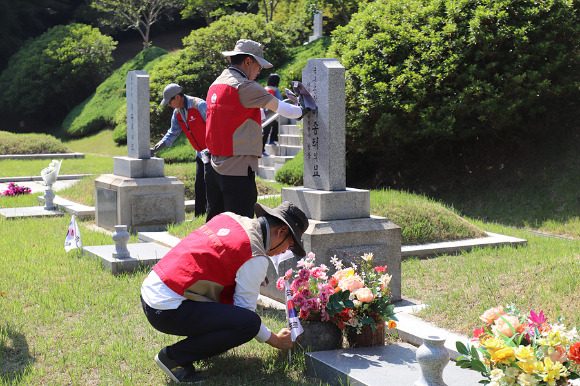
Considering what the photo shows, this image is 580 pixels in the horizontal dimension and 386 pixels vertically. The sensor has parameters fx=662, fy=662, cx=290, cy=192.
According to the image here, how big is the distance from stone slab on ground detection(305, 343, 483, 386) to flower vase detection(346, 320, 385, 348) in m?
0.05

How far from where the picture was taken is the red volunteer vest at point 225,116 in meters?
5.21

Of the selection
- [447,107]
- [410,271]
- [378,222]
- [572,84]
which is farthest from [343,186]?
[572,84]

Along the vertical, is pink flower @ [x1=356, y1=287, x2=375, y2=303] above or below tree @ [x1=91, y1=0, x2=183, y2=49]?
below

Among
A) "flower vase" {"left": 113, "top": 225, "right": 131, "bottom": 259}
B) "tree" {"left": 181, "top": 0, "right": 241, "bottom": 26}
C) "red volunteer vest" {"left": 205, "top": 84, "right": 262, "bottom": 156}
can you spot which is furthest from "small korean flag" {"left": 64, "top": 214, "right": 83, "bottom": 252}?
"tree" {"left": 181, "top": 0, "right": 241, "bottom": 26}

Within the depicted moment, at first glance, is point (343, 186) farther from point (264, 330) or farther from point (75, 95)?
point (75, 95)

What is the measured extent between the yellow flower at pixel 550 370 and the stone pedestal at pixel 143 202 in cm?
658

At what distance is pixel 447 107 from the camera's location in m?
9.74

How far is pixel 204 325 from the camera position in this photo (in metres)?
3.59

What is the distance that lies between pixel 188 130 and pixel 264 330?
4385mm

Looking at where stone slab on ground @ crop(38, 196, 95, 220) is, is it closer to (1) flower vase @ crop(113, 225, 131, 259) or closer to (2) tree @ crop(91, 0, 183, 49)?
(1) flower vase @ crop(113, 225, 131, 259)

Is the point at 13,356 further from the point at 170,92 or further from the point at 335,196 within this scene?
the point at 170,92

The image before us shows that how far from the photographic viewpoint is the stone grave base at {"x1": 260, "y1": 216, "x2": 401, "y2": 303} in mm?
4895

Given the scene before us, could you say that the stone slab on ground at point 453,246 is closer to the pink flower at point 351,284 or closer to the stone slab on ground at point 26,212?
the pink flower at point 351,284

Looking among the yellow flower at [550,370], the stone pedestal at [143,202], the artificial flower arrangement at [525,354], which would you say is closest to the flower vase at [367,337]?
the artificial flower arrangement at [525,354]
